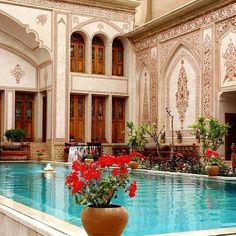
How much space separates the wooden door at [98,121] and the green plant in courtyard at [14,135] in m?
2.67

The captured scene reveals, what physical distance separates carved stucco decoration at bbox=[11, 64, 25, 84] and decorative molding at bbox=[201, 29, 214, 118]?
6747mm

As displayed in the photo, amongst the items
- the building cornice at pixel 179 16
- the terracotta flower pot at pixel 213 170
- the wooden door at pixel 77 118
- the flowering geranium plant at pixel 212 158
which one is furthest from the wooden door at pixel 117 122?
the terracotta flower pot at pixel 213 170

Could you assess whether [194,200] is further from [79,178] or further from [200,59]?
[200,59]

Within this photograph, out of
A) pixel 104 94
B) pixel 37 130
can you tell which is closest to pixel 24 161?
pixel 37 130

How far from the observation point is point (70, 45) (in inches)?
670

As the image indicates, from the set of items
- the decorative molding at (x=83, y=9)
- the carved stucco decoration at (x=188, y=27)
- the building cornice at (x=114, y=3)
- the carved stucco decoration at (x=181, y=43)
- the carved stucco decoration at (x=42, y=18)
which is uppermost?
the building cornice at (x=114, y=3)

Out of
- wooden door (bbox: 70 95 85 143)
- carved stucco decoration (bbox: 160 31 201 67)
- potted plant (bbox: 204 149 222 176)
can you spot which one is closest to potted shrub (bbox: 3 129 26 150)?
wooden door (bbox: 70 95 85 143)

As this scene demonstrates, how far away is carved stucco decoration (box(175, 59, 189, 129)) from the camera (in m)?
15.0

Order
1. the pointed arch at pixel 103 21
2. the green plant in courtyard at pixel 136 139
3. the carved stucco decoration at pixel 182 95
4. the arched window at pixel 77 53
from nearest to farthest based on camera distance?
the green plant in courtyard at pixel 136 139, the carved stucco decoration at pixel 182 95, the pointed arch at pixel 103 21, the arched window at pixel 77 53

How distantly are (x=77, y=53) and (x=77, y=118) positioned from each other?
2320 mm

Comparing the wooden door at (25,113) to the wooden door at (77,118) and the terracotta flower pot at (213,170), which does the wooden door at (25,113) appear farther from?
the terracotta flower pot at (213,170)

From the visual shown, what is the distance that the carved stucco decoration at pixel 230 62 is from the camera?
12.8 m

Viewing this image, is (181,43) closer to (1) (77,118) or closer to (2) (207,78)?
(2) (207,78)

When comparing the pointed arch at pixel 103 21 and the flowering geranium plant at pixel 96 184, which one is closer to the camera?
the flowering geranium plant at pixel 96 184
